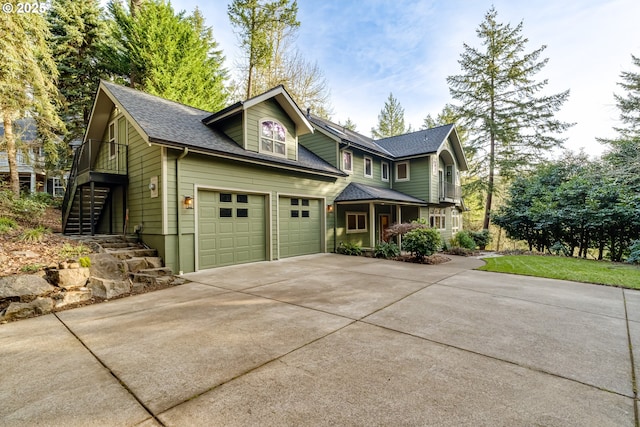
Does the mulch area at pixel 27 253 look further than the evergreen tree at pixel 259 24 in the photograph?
No

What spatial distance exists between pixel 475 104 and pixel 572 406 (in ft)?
68.6

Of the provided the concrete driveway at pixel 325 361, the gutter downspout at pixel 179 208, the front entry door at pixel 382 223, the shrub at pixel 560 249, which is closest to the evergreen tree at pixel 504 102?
the shrub at pixel 560 249

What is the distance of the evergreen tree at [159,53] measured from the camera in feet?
49.8

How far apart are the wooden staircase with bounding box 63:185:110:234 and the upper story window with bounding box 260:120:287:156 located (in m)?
5.65

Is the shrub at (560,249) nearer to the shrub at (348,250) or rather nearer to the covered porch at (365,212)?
the covered porch at (365,212)

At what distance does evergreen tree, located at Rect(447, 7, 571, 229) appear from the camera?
58.1 ft

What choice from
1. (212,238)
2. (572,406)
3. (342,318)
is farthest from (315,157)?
(572,406)

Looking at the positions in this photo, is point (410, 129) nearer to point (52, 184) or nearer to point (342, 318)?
point (342, 318)

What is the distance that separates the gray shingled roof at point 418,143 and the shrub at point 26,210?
16613mm

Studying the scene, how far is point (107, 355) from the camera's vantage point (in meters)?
2.93

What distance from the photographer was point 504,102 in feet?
Result: 60.2

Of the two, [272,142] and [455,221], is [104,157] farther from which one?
[455,221]

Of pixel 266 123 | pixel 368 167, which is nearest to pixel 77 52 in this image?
pixel 266 123

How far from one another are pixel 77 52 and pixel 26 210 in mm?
10969
